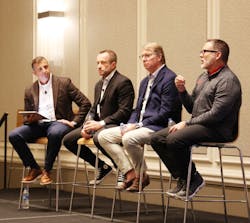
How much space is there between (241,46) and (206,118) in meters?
1.23

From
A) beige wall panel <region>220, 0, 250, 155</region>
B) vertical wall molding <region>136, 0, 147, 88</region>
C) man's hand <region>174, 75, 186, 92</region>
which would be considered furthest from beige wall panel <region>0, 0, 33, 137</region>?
man's hand <region>174, 75, 186, 92</region>

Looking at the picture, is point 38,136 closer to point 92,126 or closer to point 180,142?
point 92,126

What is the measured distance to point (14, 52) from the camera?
877cm

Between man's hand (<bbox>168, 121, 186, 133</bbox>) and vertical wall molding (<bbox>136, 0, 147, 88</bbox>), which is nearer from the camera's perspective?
man's hand (<bbox>168, 121, 186, 133</bbox>)

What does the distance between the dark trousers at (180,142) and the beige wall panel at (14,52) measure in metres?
3.92

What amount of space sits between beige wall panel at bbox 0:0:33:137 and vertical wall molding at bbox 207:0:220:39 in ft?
10.2

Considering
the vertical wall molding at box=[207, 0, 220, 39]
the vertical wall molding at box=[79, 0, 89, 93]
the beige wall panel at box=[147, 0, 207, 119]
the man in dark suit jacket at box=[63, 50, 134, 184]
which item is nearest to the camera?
the man in dark suit jacket at box=[63, 50, 134, 184]

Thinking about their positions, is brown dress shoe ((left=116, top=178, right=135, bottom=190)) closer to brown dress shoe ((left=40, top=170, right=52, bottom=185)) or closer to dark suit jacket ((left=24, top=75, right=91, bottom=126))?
brown dress shoe ((left=40, top=170, right=52, bottom=185))

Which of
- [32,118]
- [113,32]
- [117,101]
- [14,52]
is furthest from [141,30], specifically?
[14,52]

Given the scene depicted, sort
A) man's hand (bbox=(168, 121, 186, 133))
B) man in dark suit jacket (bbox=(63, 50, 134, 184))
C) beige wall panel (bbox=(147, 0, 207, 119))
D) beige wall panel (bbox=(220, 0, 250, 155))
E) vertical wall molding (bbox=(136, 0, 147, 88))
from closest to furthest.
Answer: man's hand (bbox=(168, 121, 186, 133))
beige wall panel (bbox=(220, 0, 250, 155))
man in dark suit jacket (bbox=(63, 50, 134, 184))
beige wall panel (bbox=(147, 0, 207, 119))
vertical wall molding (bbox=(136, 0, 147, 88))

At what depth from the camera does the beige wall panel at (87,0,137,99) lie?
269 inches

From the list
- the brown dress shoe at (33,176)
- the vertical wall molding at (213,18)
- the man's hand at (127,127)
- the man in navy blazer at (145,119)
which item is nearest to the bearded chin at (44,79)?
the brown dress shoe at (33,176)

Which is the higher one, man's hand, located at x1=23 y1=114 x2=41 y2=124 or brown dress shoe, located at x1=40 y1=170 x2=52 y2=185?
man's hand, located at x1=23 y1=114 x2=41 y2=124

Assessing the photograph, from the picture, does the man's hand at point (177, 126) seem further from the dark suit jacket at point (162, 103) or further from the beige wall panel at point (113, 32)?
the beige wall panel at point (113, 32)
